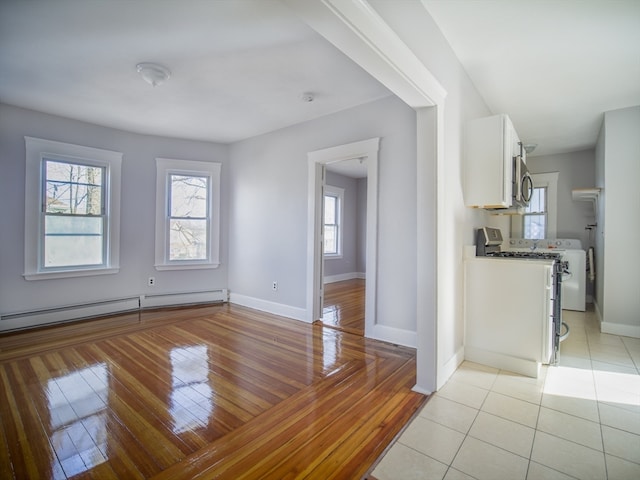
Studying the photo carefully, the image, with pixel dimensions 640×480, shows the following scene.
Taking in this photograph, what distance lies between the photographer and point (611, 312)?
3.59 meters

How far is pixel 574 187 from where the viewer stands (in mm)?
5137

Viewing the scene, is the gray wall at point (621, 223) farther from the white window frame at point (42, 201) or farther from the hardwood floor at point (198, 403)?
the white window frame at point (42, 201)

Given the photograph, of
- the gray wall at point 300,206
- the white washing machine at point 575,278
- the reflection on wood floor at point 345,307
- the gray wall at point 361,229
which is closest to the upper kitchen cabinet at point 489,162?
the gray wall at point 300,206

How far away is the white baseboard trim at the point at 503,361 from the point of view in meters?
2.46

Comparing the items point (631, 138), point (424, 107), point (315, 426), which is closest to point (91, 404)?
point (315, 426)

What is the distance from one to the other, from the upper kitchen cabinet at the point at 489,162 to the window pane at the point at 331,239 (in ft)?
15.1

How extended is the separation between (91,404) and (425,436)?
84.9 inches

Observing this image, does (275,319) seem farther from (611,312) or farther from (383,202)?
(611,312)

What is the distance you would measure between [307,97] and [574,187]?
4.85m

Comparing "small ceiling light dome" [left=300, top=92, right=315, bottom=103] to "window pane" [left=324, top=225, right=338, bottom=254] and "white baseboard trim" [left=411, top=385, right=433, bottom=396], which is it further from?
"window pane" [left=324, top=225, right=338, bottom=254]

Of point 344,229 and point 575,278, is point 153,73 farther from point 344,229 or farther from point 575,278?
point 575,278

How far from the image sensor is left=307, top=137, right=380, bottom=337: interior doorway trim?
10.9 feet

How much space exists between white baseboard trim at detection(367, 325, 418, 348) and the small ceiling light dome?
101 inches

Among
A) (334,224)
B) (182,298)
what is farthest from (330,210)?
(182,298)
